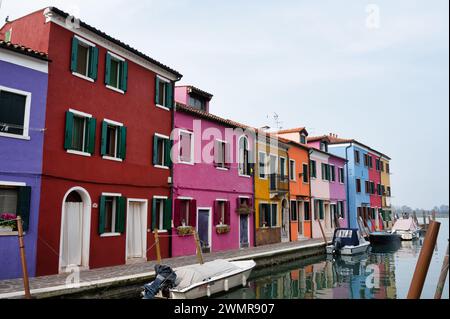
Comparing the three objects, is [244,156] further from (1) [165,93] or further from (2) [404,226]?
(2) [404,226]

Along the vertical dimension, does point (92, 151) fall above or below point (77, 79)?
below

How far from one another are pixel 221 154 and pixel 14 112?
10.6 meters

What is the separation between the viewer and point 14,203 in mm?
10703

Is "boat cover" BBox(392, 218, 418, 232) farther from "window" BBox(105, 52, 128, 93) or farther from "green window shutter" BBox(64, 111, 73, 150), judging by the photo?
"green window shutter" BBox(64, 111, 73, 150)

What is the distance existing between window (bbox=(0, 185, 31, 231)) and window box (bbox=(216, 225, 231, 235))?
9.55 metres

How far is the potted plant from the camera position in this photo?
10242 millimetres

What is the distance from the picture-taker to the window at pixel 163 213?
15514 mm

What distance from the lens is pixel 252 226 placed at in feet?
69.6

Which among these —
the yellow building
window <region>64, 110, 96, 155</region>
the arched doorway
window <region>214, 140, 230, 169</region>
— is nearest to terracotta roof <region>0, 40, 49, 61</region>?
window <region>64, 110, 96, 155</region>

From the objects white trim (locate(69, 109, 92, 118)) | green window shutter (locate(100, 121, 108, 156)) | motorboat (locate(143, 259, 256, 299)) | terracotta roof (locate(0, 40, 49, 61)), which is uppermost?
terracotta roof (locate(0, 40, 49, 61))

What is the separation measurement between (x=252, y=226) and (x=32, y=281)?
13.0m
